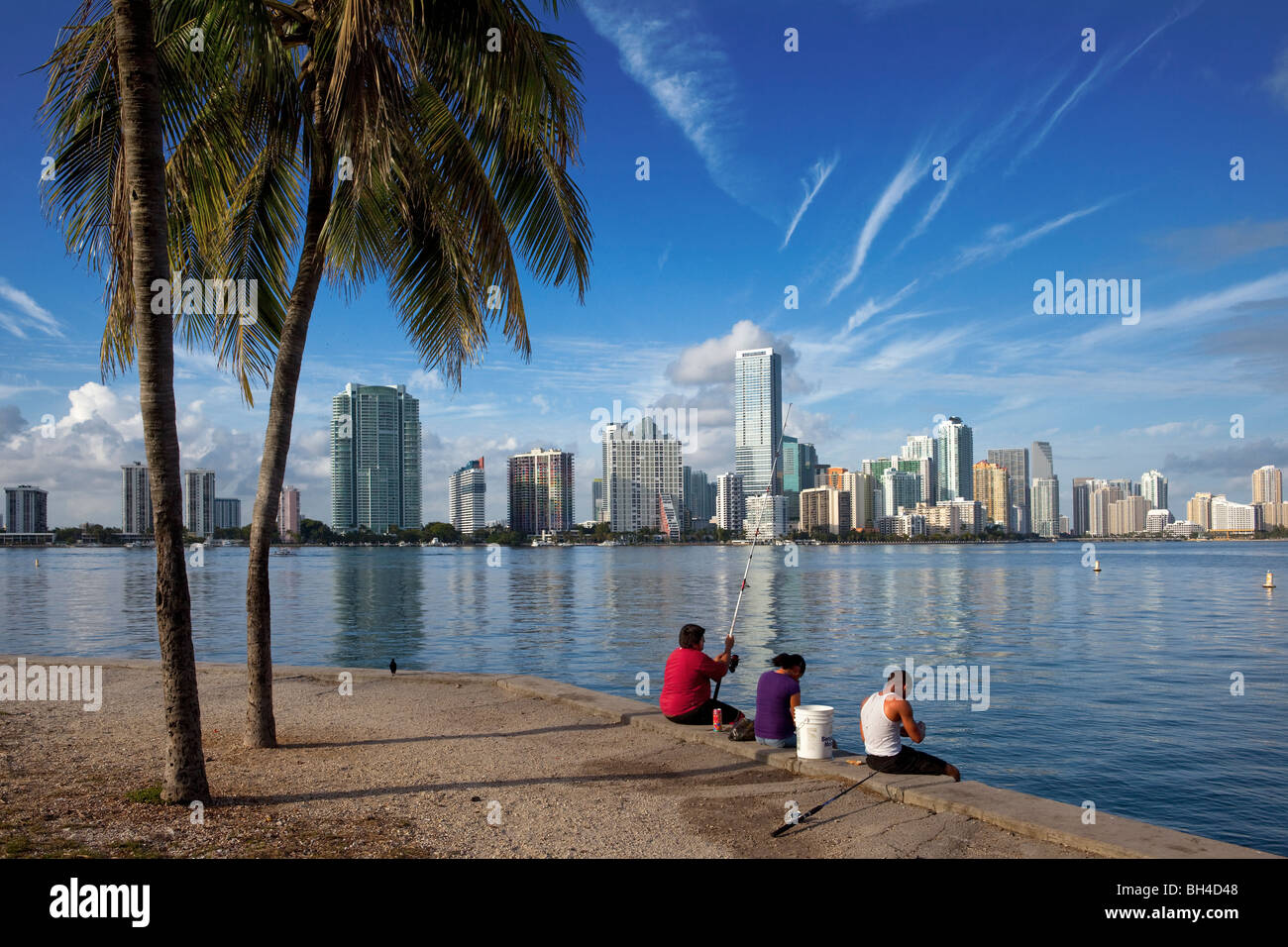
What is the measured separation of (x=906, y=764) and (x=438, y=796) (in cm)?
419

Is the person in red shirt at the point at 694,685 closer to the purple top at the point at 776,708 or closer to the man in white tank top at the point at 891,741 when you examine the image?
the purple top at the point at 776,708

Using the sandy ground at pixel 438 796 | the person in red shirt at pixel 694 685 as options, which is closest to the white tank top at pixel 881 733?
the sandy ground at pixel 438 796

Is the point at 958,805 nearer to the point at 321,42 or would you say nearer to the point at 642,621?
the point at 321,42

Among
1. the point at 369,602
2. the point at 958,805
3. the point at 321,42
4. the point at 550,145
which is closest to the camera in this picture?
the point at 958,805

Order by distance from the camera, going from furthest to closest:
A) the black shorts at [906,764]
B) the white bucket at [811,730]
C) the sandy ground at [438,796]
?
the white bucket at [811,730], the black shorts at [906,764], the sandy ground at [438,796]

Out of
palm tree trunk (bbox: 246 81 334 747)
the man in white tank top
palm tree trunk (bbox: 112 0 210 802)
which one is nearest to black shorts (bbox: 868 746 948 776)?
the man in white tank top

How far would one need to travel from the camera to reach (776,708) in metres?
8.93

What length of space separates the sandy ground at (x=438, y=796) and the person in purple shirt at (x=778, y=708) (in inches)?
19.0

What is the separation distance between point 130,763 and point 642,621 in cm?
2981

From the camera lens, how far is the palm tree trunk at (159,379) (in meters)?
6.96

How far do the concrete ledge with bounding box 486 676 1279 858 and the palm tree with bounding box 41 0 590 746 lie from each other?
5.04m

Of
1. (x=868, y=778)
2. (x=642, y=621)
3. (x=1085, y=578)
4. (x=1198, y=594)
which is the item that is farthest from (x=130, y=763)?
(x=1085, y=578)

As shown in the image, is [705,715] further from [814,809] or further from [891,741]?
[814,809]
